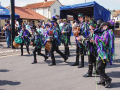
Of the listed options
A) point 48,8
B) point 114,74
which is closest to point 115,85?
point 114,74

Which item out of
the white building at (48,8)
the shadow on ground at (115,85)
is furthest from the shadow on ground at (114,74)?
the white building at (48,8)

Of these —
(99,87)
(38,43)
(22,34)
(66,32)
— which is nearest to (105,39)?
(99,87)

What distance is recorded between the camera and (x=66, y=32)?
25.9 ft

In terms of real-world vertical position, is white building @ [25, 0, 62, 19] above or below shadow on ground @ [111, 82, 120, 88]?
above

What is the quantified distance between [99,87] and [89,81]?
0.48 m

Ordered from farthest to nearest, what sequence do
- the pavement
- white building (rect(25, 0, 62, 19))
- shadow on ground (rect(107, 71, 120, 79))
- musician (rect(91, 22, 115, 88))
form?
white building (rect(25, 0, 62, 19)), shadow on ground (rect(107, 71, 120, 79)), the pavement, musician (rect(91, 22, 115, 88))

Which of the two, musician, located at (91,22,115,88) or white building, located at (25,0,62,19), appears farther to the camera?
white building, located at (25,0,62,19)

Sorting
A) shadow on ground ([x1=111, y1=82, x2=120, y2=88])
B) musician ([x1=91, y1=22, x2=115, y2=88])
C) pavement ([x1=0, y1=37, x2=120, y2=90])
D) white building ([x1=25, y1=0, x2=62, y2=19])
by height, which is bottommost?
shadow on ground ([x1=111, y1=82, x2=120, y2=88])

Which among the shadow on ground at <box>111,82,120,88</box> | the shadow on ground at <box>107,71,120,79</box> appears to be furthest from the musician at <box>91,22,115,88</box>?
the shadow on ground at <box>107,71,120,79</box>

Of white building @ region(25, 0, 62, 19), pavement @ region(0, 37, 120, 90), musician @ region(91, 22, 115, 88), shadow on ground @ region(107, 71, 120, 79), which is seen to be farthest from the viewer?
white building @ region(25, 0, 62, 19)

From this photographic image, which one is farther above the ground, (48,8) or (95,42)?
(48,8)

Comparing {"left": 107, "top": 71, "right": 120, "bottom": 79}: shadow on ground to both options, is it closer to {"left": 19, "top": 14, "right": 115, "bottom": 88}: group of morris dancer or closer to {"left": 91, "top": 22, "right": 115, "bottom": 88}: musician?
{"left": 19, "top": 14, "right": 115, "bottom": 88}: group of morris dancer

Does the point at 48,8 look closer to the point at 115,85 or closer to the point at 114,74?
the point at 114,74

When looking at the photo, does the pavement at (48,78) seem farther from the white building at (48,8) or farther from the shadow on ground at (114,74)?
the white building at (48,8)
